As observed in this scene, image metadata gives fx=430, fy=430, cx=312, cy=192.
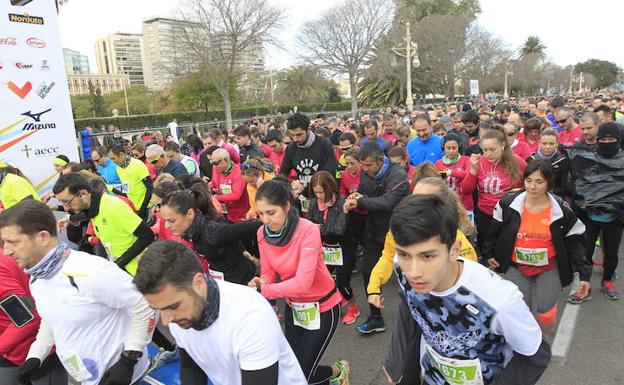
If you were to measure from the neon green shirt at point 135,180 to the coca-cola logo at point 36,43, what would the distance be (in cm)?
276

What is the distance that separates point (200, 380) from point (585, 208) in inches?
171

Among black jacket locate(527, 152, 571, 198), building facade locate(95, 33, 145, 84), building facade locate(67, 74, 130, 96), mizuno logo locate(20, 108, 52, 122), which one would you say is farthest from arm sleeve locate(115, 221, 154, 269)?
building facade locate(95, 33, 145, 84)

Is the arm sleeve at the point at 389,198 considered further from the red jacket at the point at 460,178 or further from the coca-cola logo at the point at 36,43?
the coca-cola logo at the point at 36,43

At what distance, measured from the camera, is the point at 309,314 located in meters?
3.05

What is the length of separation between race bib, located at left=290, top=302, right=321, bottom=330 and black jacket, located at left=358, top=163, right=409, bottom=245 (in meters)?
1.40

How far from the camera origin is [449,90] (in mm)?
44281

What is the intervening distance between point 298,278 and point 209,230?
95 centimetres

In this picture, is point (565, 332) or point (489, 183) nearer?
point (565, 332)

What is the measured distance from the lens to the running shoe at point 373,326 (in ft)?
14.4

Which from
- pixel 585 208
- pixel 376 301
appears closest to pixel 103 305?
pixel 376 301

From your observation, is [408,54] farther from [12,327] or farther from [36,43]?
[12,327]

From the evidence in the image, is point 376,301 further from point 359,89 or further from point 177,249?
point 359,89

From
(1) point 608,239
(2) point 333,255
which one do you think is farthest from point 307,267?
(1) point 608,239

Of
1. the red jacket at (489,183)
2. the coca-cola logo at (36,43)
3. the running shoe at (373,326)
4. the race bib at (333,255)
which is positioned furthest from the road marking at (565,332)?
the coca-cola logo at (36,43)
